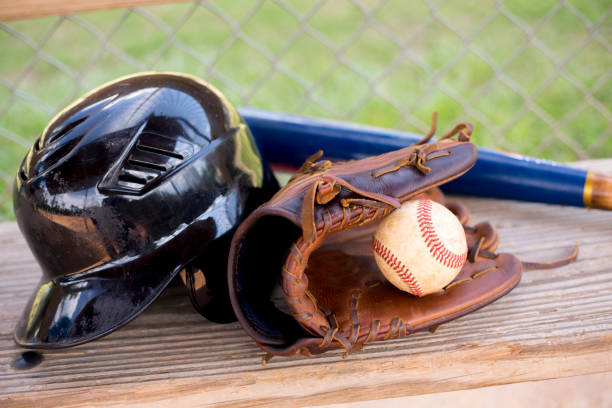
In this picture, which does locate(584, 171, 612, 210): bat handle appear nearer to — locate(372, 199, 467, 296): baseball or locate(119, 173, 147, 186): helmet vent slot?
locate(372, 199, 467, 296): baseball

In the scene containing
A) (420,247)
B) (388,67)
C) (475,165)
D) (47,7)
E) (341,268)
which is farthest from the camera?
(388,67)

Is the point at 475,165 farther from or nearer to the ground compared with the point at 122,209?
farther from the ground

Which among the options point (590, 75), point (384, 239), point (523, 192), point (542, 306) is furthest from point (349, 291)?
point (590, 75)

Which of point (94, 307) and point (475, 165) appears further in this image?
point (475, 165)

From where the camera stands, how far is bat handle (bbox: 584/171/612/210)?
147 centimetres

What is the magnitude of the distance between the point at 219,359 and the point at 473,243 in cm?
67

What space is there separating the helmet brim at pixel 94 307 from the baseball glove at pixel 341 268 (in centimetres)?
21

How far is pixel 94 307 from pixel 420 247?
712 mm

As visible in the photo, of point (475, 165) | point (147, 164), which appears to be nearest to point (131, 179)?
point (147, 164)

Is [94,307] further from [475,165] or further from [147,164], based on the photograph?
[475,165]

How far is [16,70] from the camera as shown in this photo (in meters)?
3.93

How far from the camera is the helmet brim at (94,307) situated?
3.71 ft

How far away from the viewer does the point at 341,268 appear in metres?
1.26

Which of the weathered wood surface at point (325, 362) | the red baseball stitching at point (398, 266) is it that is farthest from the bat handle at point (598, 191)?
the red baseball stitching at point (398, 266)
